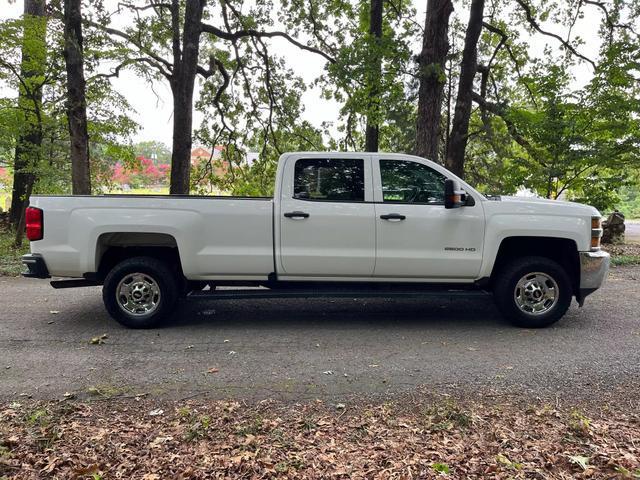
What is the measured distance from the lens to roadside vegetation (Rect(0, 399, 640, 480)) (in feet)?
8.27

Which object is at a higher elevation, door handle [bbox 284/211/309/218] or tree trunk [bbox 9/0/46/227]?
tree trunk [bbox 9/0/46/227]

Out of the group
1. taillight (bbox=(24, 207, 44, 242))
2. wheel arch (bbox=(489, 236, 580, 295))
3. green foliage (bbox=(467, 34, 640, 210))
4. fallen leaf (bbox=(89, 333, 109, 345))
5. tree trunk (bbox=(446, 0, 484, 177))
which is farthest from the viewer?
tree trunk (bbox=(446, 0, 484, 177))

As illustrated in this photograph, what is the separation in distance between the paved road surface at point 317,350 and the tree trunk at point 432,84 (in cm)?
455

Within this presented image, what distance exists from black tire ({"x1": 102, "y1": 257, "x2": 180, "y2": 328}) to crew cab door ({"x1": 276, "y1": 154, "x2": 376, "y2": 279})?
4.29 feet

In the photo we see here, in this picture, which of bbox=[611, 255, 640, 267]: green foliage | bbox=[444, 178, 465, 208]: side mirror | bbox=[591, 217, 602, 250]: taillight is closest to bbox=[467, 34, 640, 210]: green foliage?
bbox=[611, 255, 640, 267]: green foliage

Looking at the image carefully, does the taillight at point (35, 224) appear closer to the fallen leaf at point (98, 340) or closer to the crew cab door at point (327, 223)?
the fallen leaf at point (98, 340)

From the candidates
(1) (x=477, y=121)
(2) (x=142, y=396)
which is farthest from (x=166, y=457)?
(1) (x=477, y=121)

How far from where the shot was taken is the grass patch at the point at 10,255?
8.57m

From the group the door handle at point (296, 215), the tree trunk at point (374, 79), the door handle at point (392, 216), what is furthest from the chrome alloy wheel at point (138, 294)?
the tree trunk at point (374, 79)

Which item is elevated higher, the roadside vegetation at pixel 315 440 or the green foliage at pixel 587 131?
the green foliage at pixel 587 131

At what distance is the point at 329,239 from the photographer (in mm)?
5098

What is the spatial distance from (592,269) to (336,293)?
9.64 ft

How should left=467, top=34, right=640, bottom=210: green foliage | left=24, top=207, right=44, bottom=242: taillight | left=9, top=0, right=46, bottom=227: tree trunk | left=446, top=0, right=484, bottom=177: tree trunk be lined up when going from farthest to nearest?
1. left=446, top=0, right=484, bottom=177: tree trunk
2. left=9, top=0, right=46, bottom=227: tree trunk
3. left=467, top=34, right=640, bottom=210: green foliage
4. left=24, top=207, right=44, bottom=242: taillight

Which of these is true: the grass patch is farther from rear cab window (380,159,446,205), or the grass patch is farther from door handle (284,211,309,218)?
rear cab window (380,159,446,205)
